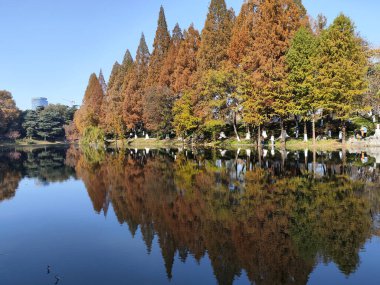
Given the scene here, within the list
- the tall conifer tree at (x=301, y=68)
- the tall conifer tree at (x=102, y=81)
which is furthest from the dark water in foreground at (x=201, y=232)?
the tall conifer tree at (x=102, y=81)

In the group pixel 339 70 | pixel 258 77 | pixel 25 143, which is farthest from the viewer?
pixel 25 143

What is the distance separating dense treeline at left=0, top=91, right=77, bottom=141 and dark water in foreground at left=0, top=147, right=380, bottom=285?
8971cm

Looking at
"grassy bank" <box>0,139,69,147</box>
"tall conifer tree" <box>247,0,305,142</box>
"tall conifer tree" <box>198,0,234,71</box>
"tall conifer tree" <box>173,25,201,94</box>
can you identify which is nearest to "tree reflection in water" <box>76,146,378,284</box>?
"tall conifer tree" <box>247,0,305,142</box>

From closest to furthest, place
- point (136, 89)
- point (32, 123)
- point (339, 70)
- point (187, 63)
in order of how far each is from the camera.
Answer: point (339, 70)
point (187, 63)
point (136, 89)
point (32, 123)

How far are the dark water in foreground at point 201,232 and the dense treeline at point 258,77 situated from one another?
18.6 m

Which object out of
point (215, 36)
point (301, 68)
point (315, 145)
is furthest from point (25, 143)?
point (315, 145)

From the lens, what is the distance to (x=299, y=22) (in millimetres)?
39125

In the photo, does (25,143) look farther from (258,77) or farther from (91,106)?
(258,77)

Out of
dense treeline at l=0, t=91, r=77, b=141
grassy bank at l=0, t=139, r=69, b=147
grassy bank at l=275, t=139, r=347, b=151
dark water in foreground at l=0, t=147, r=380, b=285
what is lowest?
dark water in foreground at l=0, t=147, r=380, b=285

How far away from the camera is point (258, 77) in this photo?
3728cm

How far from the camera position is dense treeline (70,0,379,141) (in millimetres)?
35003

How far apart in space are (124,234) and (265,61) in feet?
104

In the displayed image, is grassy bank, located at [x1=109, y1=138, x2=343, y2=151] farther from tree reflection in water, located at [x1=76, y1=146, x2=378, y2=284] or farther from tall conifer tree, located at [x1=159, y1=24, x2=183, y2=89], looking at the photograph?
tree reflection in water, located at [x1=76, y1=146, x2=378, y2=284]

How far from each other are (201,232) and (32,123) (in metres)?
106
